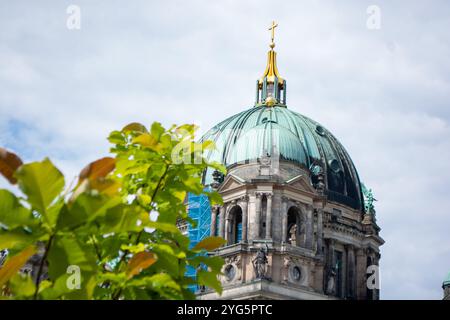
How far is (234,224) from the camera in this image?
211ft

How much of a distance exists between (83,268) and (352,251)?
69901 millimetres

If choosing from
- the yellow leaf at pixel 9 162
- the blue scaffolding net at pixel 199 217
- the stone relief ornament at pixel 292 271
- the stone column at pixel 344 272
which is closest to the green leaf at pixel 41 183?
the yellow leaf at pixel 9 162

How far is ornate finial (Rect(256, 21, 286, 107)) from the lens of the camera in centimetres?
8669

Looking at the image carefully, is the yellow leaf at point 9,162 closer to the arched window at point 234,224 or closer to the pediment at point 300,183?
the pediment at point 300,183

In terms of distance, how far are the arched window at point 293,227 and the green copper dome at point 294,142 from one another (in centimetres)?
593

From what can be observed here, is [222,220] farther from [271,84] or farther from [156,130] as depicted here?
[156,130]

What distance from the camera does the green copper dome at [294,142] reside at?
70.0m

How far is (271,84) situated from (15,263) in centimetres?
7894

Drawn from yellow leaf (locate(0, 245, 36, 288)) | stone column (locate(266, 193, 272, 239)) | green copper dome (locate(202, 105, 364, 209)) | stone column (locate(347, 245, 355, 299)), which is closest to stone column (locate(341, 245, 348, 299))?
stone column (locate(347, 245, 355, 299))

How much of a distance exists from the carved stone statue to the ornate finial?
2848 cm

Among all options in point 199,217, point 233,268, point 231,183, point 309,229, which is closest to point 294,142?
point 231,183

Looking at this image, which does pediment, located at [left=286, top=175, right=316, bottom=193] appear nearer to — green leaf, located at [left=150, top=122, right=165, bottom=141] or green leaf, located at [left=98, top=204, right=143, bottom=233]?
green leaf, located at [left=150, top=122, right=165, bottom=141]
